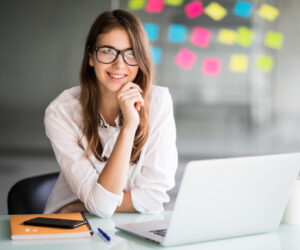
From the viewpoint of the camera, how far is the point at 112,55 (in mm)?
1895

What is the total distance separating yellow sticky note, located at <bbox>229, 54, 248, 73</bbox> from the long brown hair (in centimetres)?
190

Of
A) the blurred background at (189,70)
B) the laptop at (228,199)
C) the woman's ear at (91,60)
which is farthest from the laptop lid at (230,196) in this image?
the blurred background at (189,70)

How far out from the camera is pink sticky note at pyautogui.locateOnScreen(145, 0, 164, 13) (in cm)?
367

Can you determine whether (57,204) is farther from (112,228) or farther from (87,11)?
(87,11)

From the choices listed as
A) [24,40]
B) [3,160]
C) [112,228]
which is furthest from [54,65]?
[112,228]

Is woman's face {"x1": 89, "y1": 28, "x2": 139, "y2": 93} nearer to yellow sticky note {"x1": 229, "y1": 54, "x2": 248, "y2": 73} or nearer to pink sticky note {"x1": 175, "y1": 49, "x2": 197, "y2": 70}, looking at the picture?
pink sticky note {"x1": 175, "y1": 49, "x2": 197, "y2": 70}

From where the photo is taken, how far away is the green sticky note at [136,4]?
3.64 m

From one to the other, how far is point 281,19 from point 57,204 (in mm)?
2543

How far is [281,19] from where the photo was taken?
3793 mm

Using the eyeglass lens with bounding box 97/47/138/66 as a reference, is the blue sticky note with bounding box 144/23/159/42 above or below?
below

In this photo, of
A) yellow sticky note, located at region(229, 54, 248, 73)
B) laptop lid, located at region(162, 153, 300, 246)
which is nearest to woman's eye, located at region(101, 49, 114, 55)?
laptop lid, located at region(162, 153, 300, 246)

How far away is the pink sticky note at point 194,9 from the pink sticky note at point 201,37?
105mm

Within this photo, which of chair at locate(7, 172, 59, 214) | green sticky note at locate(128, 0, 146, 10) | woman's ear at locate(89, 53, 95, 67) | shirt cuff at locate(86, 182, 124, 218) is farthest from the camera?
green sticky note at locate(128, 0, 146, 10)

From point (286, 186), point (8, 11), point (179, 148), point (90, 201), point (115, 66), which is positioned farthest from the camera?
point (179, 148)
